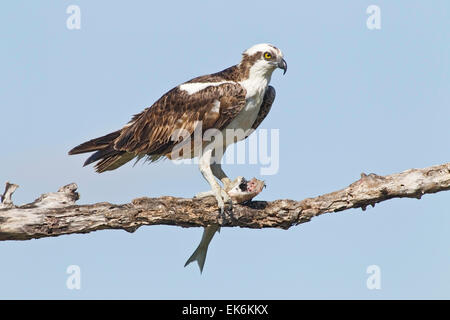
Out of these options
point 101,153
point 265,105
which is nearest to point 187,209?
point 101,153

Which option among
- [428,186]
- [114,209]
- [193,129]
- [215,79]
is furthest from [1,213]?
[428,186]

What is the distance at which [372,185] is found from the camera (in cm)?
949

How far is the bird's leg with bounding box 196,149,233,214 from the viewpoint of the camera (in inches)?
387

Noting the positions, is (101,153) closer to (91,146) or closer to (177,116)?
(91,146)

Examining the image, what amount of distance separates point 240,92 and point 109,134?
233cm

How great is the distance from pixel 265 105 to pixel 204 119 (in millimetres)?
1194

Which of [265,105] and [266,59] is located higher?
[266,59]

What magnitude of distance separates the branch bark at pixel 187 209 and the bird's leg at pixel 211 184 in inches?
4.2

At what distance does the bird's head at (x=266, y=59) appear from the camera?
10648mm

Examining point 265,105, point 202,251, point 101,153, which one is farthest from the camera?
point 265,105

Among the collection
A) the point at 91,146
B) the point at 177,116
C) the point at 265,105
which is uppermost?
the point at 265,105

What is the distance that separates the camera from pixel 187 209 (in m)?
9.59

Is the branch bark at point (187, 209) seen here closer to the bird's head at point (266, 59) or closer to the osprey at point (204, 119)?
the osprey at point (204, 119)

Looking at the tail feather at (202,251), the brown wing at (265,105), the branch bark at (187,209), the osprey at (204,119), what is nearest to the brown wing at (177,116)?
the osprey at (204,119)
